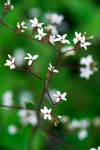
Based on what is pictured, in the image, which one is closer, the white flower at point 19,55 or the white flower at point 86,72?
the white flower at point 86,72

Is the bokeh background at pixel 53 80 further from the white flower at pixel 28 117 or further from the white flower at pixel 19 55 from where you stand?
the white flower at pixel 28 117

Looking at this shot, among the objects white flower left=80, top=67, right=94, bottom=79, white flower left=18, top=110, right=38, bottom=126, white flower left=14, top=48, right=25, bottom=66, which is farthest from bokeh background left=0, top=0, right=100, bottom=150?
white flower left=80, top=67, right=94, bottom=79

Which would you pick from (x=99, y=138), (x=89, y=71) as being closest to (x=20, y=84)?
(x=99, y=138)

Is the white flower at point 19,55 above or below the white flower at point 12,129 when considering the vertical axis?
→ above

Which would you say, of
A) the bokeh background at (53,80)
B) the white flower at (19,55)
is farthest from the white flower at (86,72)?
the white flower at (19,55)

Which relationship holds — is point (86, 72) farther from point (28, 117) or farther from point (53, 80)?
point (53, 80)

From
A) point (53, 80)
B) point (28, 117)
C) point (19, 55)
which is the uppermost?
point (19, 55)

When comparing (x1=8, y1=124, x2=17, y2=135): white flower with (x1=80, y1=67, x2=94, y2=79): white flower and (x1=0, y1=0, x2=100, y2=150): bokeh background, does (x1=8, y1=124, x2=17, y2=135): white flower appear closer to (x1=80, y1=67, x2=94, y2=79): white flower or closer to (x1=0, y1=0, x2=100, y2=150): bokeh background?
(x1=0, y1=0, x2=100, y2=150): bokeh background

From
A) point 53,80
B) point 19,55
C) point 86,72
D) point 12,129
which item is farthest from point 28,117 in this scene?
point 19,55
